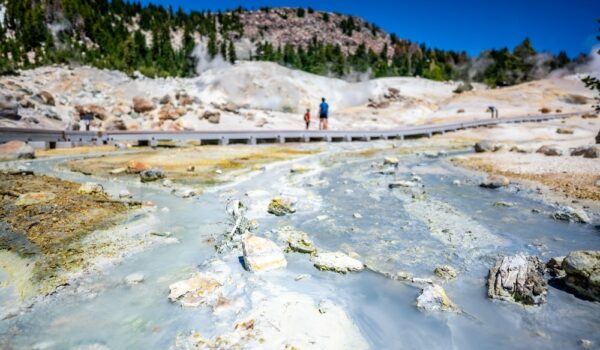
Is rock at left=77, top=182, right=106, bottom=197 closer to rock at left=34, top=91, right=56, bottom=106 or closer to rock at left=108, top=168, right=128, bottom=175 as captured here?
rock at left=108, top=168, right=128, bottom=175

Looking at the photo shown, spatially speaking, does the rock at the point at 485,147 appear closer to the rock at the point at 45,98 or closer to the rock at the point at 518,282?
the rock at the point at 518,282

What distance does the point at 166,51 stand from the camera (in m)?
63.0

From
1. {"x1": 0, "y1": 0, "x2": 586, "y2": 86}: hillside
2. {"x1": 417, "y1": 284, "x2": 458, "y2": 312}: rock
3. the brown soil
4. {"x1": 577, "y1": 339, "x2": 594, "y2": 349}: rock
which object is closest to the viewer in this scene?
{"x1": 577, "y1": 339, "x2": 594, "y2": 349}: rock

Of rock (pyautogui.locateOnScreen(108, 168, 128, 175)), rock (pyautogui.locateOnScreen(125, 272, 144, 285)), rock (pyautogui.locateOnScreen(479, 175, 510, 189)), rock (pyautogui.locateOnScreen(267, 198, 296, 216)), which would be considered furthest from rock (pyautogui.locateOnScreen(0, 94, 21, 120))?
rock (pyautogui.locateOnScreen(479, 175, 510, 189))

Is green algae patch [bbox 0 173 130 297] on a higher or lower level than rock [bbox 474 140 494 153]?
lower

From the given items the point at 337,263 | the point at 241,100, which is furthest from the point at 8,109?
the point at 337,263

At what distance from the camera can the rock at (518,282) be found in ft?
9.72

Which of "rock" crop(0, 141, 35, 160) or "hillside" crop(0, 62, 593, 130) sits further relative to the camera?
"hillside" crop(0, 62, 593, 130)

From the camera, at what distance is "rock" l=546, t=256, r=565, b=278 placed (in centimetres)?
337

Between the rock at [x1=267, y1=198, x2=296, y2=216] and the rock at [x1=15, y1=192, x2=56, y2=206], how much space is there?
3515mm

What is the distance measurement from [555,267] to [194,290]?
3.39 m

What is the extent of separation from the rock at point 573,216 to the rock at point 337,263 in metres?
3.43

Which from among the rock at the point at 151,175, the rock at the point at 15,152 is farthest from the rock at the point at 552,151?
the rock at the point at 15,152

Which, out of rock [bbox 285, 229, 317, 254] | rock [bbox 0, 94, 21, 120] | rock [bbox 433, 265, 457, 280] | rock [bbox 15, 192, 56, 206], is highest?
rock [bbox 0, 94, 21, 120]
